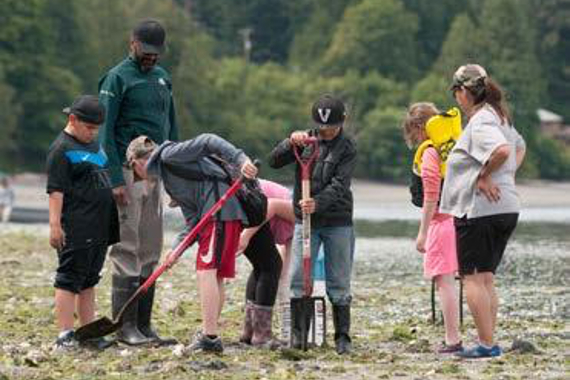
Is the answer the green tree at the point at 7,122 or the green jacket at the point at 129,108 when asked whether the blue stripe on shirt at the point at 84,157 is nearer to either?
the green jacket at the point at 129,108

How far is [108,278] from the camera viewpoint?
19734mm

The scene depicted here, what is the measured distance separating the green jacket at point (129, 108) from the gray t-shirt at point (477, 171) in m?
2.22

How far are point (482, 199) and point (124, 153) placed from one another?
263cm

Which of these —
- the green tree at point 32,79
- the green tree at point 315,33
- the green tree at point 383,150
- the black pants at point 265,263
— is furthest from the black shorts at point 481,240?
the green tree at point 315,33

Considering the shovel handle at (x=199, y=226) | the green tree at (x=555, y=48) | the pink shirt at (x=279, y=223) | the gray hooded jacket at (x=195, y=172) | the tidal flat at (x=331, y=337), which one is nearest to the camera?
the tidal flat at (x=331, y=337)

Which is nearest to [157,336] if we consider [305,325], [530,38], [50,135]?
[305,325]

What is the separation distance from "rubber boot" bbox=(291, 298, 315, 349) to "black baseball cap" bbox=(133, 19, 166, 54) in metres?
2.07

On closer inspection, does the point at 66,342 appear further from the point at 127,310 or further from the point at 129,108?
the point at 129,108

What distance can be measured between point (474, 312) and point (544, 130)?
107 m

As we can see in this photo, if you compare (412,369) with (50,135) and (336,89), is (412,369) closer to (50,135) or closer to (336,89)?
(50,135)

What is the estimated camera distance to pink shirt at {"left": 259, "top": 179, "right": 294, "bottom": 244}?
12711 millimetres

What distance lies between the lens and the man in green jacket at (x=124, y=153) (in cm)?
1234

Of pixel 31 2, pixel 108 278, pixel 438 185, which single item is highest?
pixel 31 2

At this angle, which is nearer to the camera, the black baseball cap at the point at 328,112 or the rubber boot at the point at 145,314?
the black baseball cap at the point at 328,112
